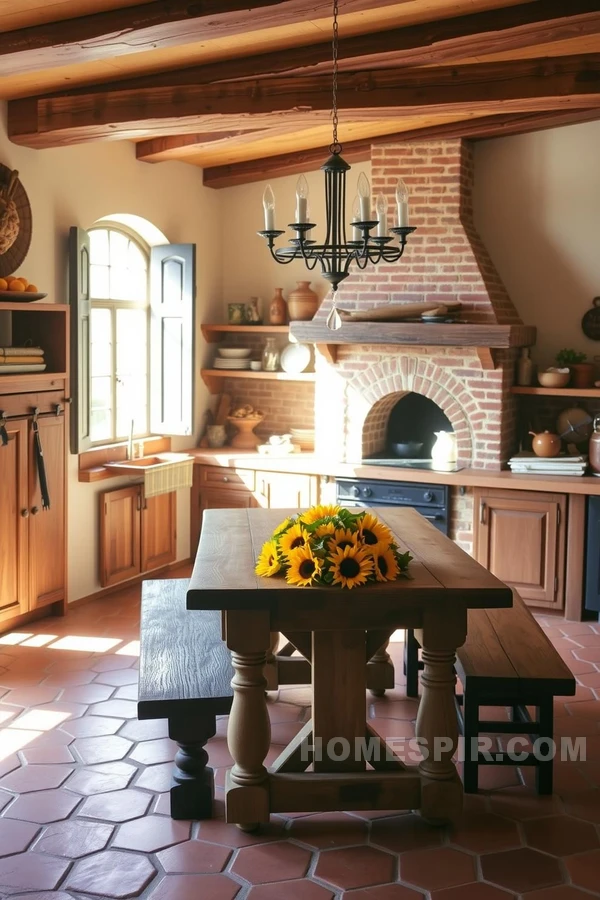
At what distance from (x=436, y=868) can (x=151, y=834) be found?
1049 millimetres

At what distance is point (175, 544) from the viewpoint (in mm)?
7586

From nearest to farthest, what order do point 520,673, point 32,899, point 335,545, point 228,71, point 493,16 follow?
point 32,899 < point 335,545 < point 520,673 < point 493,16 < point 228,71

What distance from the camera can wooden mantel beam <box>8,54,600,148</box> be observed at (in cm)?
504

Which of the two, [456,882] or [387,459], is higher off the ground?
[387,459]

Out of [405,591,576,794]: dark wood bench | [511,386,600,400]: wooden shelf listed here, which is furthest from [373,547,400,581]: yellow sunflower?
[511,386,600,400]: wooden shelf

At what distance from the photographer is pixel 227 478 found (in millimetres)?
7496

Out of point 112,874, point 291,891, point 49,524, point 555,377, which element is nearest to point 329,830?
point 291,891

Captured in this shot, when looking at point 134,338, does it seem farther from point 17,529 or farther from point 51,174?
point 17,529

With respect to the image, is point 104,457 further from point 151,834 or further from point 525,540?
Answer: point 151,834

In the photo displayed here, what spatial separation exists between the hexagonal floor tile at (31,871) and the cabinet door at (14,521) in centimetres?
238

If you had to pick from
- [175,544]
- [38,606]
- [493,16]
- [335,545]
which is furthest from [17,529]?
[493,16]

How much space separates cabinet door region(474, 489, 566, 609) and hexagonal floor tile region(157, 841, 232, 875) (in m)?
3.52

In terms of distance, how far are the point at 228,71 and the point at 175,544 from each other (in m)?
3.71

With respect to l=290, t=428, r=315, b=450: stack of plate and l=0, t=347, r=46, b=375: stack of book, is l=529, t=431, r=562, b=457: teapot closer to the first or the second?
l=290, t=428, r=315, b=450: stack of plate
